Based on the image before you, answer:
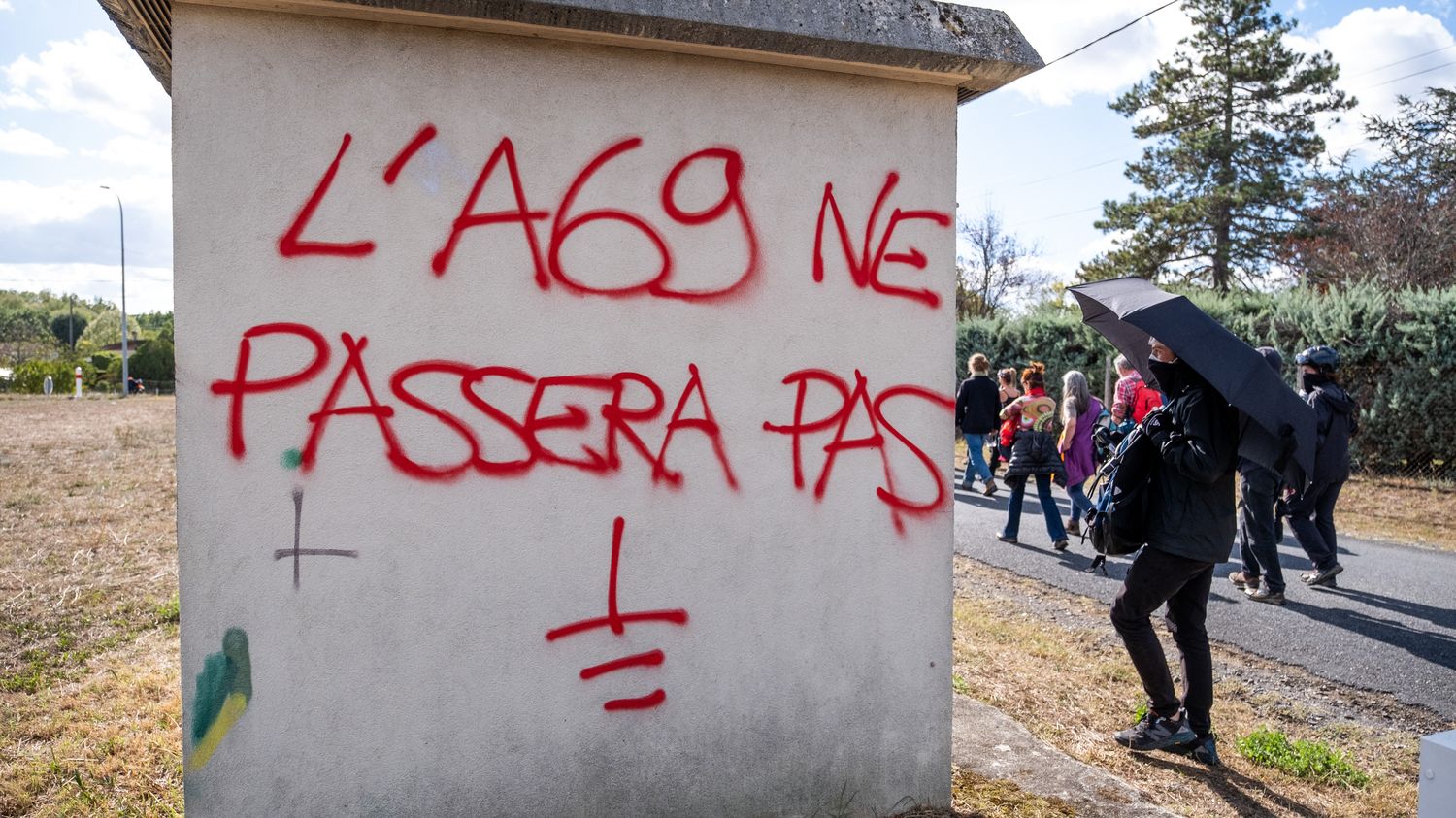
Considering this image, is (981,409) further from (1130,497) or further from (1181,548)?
(1181,548)

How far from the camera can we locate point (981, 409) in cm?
1122

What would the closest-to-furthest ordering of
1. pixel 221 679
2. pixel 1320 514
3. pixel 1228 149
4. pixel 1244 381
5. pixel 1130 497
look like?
pixel 221 679 < pixel 1244 381 < pixel 1130 497 < pixel 1320 514 < pixel 1228 149

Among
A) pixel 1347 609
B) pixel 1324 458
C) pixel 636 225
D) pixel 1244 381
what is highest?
pixel 636 225

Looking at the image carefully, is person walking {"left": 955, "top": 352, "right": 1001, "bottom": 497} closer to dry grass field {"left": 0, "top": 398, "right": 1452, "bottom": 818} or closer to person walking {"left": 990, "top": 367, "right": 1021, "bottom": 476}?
person walking {"left": 990, "top": 367, "right": 1021, "bottom": 476}

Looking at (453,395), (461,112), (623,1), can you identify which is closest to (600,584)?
(453,395)

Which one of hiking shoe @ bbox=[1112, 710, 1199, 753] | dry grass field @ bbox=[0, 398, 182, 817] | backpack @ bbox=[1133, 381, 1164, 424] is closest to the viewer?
dry grass field @ bbox=[0, 398, 182, 817]

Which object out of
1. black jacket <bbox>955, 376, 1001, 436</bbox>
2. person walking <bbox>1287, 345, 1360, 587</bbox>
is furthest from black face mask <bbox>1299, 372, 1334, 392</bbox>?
black jacket <bbox>955, 376, 1001, 436</bbox>

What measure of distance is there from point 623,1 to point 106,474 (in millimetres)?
13042

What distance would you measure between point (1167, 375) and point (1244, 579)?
381 cm

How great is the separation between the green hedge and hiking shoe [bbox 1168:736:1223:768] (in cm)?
1015

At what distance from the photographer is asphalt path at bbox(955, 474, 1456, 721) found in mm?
5402

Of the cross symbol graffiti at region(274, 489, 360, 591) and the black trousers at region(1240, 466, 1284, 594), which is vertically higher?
the cross symbol graffiti at region(274, 489, 360, 591)

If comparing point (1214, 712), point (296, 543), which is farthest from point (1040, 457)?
point (296, 543)

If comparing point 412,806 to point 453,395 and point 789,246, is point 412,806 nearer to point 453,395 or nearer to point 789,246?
point 453,395
